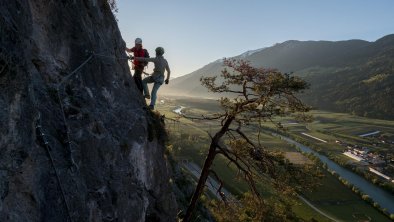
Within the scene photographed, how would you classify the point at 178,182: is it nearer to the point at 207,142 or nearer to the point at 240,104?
the point at 240,104

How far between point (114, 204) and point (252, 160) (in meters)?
9.59

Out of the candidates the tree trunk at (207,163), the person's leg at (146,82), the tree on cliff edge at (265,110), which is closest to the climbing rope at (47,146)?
the person's leg at (146,82)

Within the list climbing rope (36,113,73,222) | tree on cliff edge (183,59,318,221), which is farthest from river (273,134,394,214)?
climbing rope (36,113,73,222)

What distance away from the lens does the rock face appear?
6898 mm

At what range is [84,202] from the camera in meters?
8.98

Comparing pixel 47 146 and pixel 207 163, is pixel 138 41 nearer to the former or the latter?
pixel 207 163

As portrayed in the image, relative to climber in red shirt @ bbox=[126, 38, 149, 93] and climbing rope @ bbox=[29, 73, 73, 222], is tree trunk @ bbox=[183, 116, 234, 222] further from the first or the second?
climbing rope @ bbox=[29, 73, 73, 222]

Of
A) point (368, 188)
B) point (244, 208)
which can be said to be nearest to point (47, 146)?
point (244, 208)

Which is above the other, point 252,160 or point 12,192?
point 12,192

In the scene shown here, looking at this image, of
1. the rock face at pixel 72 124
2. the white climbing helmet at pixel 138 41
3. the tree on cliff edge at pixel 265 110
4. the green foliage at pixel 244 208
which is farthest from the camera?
the green foliage at pixel 244 208

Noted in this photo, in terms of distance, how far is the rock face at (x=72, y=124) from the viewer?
6.90 metres

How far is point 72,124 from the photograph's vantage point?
9633mm

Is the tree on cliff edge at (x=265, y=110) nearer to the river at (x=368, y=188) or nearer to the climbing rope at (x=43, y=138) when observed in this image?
the climbing rope at (x=43, y=138)

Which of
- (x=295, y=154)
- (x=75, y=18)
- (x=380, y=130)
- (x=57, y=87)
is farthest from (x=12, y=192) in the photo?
(x=380, y=130)
